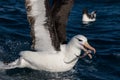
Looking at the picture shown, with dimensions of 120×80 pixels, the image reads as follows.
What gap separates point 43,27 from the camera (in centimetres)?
972

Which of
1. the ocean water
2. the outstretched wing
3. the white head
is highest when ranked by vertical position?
the outstretched wing

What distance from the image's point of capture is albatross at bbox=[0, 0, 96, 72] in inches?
382

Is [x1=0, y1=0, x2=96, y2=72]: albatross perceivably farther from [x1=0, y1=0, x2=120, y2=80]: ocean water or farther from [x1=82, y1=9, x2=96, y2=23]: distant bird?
[x1=82, y1=9, x2=96, y2=23]: distant bird

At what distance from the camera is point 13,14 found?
Result: 15.3 meters

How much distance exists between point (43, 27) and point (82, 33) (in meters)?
4.69

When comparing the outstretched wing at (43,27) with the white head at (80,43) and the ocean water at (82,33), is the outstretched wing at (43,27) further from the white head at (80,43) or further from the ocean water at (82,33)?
the ocean water at (82,33)

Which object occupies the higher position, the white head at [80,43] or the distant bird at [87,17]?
the white head at [80,43]

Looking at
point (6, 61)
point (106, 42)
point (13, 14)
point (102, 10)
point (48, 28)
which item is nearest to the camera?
point (48, 28)

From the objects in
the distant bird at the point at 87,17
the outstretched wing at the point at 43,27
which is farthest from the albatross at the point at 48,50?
the distant bird at the point at 87,17

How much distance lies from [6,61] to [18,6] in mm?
5415

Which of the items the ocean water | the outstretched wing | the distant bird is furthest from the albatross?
the distant bird

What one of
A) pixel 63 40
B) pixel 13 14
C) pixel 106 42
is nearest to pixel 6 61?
pixel 63 40

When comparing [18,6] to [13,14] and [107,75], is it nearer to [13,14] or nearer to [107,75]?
[13,14]

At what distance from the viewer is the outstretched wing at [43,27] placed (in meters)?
9.23
